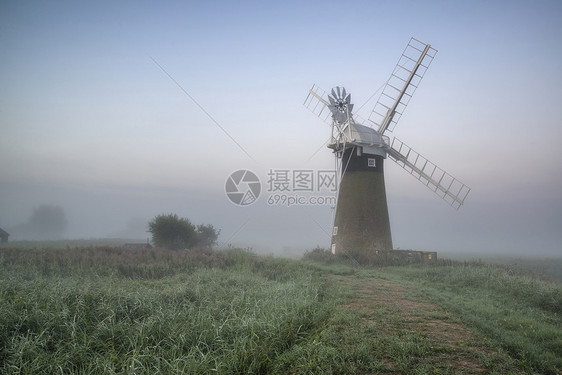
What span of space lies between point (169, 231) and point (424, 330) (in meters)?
22.2

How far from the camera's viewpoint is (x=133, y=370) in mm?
3953

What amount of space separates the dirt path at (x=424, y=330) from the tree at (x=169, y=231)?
1894 centimetres

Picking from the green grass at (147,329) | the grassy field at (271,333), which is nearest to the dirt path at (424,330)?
the grassy field at (271,333)

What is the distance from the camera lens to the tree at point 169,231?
24453mm

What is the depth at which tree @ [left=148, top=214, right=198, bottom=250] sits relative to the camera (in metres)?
24.5

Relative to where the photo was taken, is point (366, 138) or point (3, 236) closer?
point (366, 138)

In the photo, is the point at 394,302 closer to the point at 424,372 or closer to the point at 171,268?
the point at 424,372

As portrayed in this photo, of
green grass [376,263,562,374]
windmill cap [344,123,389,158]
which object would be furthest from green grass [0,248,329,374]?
windmill cap [344,123,389,158]

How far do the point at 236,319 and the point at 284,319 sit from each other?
894mm

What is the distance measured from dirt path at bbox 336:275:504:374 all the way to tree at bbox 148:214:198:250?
18944 millimetres

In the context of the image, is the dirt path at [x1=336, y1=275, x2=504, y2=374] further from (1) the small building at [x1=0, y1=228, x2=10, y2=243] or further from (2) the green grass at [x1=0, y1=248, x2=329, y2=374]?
(1) the small building at [x1=0, y1=228, x2=10, y2=243]

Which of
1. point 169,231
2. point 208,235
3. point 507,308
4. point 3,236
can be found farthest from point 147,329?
point 3,236

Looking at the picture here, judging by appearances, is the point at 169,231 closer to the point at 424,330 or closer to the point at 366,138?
the point at 366,138

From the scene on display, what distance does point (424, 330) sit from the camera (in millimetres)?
5773
